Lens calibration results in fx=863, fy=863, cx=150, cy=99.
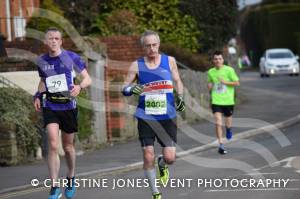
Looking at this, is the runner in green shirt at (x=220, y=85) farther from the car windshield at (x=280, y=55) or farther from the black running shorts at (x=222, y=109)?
the car windshield at (x=280, y=55)

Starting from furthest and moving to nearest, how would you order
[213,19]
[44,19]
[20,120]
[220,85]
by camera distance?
[213,19] → [44,19] → [220,85] → [20,120]

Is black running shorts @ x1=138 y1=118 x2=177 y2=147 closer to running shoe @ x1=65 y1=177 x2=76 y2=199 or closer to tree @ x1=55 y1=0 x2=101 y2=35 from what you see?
running shoe @ x1=65 y1=177 x2=76 y2=199

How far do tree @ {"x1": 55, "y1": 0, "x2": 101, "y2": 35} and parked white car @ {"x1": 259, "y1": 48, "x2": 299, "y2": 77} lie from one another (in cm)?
2058

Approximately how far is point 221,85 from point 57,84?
625cm

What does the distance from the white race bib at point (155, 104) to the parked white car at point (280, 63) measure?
35542 mm

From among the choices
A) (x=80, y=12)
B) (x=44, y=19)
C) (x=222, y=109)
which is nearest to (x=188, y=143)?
(x=222, y=109)

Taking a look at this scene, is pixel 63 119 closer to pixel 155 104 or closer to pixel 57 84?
pixel 57 84

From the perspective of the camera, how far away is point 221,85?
625 inches

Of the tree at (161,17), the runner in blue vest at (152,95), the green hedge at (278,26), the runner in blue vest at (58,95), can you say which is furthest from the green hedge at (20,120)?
the green hedge at (278,26)

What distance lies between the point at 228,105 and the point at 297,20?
47.0 metres

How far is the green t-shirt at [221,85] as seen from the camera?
15.8 metres

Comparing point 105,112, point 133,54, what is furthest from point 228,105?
point 133,54

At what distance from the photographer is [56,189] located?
969 cm

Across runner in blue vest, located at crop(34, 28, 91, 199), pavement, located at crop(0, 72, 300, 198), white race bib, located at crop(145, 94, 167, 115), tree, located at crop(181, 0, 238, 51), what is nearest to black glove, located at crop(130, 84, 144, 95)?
white race bib, located at crop(145, 94, 167, 115)
